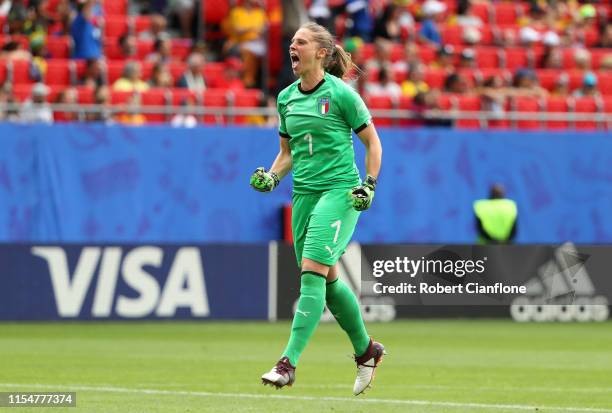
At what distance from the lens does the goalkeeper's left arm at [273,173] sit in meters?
9.58

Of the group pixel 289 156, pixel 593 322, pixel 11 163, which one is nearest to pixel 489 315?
pixel 593 322

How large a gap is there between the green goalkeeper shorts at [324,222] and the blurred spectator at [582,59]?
55.4ft

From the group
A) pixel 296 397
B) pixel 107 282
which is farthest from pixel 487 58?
pixel 296 397

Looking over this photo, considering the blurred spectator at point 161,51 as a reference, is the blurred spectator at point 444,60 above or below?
below

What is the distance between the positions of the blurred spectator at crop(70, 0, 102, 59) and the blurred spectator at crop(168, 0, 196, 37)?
241cm

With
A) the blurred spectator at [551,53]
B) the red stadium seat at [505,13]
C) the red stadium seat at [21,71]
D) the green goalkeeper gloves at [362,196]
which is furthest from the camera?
the red stadium seat at [505,13]

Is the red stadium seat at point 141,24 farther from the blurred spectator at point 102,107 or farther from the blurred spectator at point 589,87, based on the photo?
the blurred spectator at point 589,87

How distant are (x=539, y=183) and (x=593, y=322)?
124 inches

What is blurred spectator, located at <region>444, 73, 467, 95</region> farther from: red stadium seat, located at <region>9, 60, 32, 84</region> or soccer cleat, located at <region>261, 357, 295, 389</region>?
soccer cleat, located at <region>261, 357, 295, 389</region>

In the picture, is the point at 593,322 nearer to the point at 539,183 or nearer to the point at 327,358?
the point at 539,183

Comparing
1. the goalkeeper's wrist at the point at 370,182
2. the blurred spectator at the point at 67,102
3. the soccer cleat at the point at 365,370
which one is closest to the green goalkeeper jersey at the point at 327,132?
the goalkeeper's wrist at the point at 370,182

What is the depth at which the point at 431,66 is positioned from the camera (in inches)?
975

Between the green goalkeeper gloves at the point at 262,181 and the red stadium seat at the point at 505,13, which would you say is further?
the red stadium seat at the point at 505,13

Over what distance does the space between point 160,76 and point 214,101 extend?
0.88 m
